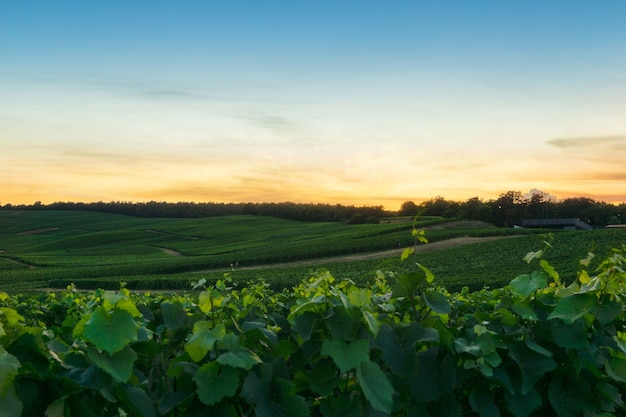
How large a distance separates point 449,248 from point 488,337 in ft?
185

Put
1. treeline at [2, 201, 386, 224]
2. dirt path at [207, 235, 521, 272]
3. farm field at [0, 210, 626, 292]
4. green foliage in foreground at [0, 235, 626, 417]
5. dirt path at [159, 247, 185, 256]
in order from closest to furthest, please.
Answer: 1. green foliage in foreground at [0, 235, 626, 417]
2. farm field at [0, 210, 626, 292]
3. dirt path at [207, 235, 521, 272]
4. dirt path at [159, 247, 185, 256]
5. treeline at [2, 201, 386, 224]

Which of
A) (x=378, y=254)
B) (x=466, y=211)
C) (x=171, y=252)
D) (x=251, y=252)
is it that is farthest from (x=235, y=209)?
(x=378, y=254)

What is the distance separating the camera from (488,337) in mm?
3506

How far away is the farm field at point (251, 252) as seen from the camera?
46719 millimetres

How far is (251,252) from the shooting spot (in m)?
68.7

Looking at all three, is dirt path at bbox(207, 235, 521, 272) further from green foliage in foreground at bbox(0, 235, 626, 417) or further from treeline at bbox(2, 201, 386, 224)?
green foliage in foreground at bbox(0, 235, 626, 417)

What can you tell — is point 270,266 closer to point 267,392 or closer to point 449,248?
point 449,248

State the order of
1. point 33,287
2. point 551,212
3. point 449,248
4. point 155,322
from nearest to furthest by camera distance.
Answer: point 155,322
point 33,287
point 449,248
point 551,212

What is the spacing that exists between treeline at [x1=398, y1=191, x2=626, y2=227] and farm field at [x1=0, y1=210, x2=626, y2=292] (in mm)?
14114

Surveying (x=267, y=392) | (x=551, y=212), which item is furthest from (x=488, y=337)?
(x=551, y=212)

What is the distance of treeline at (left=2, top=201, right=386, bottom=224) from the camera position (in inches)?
4382

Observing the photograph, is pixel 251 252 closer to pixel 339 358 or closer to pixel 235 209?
pixel 339 358

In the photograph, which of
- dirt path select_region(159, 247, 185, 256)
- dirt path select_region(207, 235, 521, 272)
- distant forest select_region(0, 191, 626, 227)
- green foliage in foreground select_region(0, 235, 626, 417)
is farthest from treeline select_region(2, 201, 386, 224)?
green foliage in foreground select_region(0, 235, 626, 417)

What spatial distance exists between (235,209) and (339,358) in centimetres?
13654
